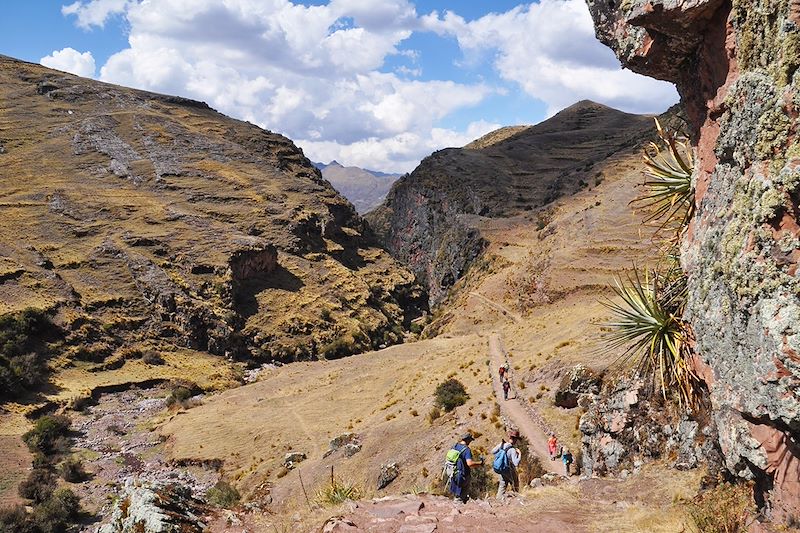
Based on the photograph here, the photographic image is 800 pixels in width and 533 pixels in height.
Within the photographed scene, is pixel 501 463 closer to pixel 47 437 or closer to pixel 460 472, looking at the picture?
pixel 460 472

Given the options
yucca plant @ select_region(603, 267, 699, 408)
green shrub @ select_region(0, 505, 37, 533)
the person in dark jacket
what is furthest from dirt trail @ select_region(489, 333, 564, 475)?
green shrub @ select_region(0, 505, 37, 533)

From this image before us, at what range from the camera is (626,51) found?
30.5ft

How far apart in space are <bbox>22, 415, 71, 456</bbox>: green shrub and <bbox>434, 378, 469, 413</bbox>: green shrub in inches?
1111

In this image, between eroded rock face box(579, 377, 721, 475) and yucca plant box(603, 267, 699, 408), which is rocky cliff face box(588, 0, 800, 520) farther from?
eroded rock face box(579, 377, 721, 475)

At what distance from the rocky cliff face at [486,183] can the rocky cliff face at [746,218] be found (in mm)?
79205

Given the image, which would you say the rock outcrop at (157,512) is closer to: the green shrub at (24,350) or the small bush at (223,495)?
the small bush at (223,495)

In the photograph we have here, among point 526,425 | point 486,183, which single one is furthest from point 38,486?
→ point 486,183

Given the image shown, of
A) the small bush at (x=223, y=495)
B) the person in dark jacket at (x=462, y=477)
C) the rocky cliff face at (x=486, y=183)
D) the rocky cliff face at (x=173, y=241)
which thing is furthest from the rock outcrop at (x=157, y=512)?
the rocky cliff face at (x=486, y=183)

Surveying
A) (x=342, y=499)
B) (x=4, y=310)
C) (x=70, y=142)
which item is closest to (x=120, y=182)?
(x=70, y=142)

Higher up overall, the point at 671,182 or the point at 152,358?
the point at 671,182

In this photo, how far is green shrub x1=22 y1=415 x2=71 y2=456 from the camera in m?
37.5

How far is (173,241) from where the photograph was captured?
247 ft

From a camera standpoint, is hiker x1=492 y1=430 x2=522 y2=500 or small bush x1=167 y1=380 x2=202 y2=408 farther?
small bush x1=167 y1=380 x2=202 y2=408

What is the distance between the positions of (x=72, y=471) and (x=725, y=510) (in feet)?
125
